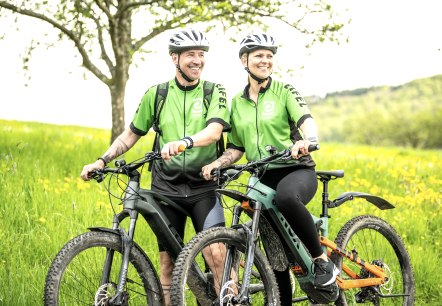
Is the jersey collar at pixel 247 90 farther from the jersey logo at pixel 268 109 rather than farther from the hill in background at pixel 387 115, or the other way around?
the hill in background at pixel 387 115

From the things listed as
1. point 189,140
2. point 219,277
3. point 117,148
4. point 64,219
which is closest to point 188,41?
point 189,140

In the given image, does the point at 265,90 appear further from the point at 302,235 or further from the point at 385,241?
the point at 385,241

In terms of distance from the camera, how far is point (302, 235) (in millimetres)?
5406

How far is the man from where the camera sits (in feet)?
17.4

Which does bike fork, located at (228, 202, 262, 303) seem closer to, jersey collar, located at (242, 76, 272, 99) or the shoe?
the shoe

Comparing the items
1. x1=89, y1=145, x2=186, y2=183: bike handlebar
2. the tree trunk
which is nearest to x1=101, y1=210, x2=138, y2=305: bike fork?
→ x1=89, y1=145, x2=186, y2=183: bike handlebar

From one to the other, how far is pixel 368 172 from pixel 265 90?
948 centimetres

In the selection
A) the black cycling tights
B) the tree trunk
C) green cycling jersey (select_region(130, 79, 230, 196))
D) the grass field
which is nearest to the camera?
the black cycling tights

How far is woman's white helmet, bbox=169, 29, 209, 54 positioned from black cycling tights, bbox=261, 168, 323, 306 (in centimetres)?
118

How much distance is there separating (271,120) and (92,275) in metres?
2.02

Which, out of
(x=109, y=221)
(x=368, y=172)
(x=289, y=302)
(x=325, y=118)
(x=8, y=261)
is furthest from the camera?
(x=325, y=118)

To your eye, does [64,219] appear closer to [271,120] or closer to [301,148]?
[271,120]

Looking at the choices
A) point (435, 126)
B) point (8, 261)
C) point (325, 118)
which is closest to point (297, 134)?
point (8, 261)

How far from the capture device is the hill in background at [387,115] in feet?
235
